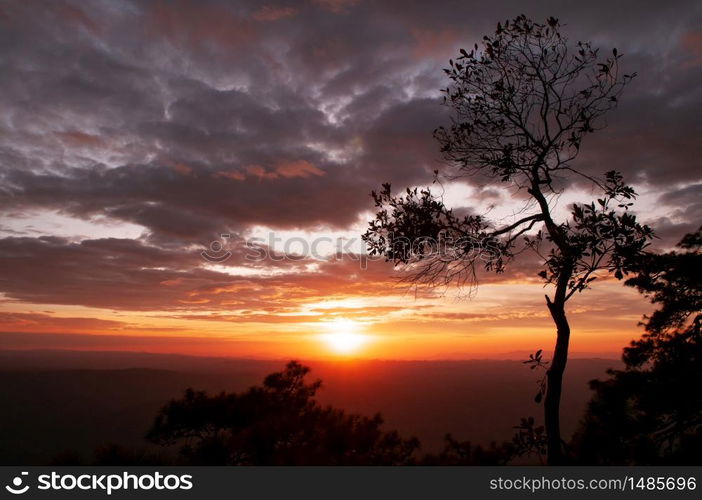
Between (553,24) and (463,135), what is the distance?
2353mm

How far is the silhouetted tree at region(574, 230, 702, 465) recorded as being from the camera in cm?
888

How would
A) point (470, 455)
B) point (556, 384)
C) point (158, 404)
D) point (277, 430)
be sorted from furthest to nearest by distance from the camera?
point (158, 404) → point (277, 430) → point (470, 455) → point (556, 384)

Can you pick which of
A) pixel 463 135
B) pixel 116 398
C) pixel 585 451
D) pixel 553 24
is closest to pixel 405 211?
pixel 463 135

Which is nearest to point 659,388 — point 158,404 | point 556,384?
point 556,384

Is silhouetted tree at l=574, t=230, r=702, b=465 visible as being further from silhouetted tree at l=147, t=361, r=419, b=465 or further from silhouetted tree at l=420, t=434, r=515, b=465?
silhouetted tree at l=147, t=361, r=419, b=465

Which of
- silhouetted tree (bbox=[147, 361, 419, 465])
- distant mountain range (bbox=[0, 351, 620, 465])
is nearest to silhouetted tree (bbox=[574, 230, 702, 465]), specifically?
silhouetted tree (bbox=[147, 361, 419, 465])

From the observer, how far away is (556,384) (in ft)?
23.9

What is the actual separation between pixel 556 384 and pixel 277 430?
20.2 ft

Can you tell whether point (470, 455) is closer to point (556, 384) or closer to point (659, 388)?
point (556, 384)

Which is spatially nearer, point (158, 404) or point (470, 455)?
point (470, 455)

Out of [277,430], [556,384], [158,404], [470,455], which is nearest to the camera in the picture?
[556,384]

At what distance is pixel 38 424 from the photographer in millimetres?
109125

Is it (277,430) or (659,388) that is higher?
(659,388)

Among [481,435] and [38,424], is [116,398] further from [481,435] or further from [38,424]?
[481,435]
